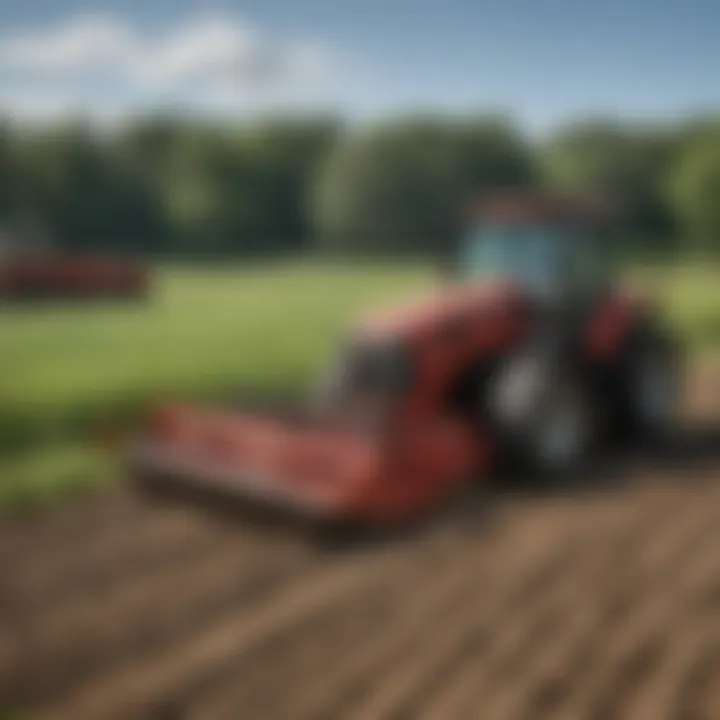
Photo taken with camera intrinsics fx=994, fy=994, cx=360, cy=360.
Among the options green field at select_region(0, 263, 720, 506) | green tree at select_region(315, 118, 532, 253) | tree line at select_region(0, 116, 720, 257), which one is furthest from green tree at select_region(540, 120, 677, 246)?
green field at select_region(0, 263, 720, 506)

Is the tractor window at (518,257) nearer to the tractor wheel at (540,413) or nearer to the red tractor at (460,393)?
the red tractor at (460,393)

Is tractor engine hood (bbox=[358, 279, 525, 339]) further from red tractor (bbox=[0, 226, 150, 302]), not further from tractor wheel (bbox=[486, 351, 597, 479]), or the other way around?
red tractor (bbox=[0, 226, 150, 302])

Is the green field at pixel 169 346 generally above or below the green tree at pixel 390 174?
below

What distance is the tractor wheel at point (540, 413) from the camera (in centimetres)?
241

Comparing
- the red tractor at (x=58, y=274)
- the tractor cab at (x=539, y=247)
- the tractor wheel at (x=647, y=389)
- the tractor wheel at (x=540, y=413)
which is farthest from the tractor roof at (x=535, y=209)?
the red tractor at (x=58, y=274)

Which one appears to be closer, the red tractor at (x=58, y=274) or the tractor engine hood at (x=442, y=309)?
the red tractor at (x=58, y=274)

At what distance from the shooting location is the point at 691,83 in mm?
2232

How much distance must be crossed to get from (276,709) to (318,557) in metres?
0.57

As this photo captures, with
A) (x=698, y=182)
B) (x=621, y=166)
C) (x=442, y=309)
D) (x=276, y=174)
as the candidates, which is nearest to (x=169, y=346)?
(x=276, y=174)

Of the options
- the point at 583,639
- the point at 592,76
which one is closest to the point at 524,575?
the point at 583,639

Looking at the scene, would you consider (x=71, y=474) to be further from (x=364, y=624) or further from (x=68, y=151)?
(x=364, y=624)

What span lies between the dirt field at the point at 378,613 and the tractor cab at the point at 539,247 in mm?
553

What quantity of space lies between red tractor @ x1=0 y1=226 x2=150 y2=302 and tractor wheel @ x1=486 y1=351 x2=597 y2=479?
2.95ft

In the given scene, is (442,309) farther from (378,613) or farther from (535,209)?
(378,613)
